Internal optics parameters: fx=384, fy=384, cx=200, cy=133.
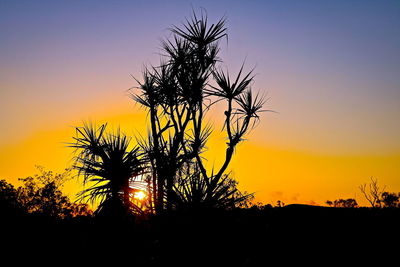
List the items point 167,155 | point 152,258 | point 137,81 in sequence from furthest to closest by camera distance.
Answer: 1. point 137,81
2. point 167,155
3. point 152,258

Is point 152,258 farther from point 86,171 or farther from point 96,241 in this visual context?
point 86,171

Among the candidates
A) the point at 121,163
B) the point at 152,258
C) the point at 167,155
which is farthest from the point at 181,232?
the point at 121,163

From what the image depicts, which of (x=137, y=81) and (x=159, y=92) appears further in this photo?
(x=137, y=81)

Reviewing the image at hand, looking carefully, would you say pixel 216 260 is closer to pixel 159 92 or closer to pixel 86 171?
pixel 86 171

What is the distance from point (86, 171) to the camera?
9.64 metres

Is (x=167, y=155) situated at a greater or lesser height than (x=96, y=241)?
greater

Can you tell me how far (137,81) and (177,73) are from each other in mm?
1846

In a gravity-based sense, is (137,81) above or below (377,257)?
above

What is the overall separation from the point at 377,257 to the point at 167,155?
5232mm

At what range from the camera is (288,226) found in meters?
5.81

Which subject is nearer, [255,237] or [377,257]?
[377,257]

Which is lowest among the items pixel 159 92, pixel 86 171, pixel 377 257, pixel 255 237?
pixel 377 257

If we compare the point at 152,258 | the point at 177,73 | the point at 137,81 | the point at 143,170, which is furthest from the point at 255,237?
the point at 137,81

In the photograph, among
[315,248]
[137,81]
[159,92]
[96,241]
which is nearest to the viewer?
[315,248]
